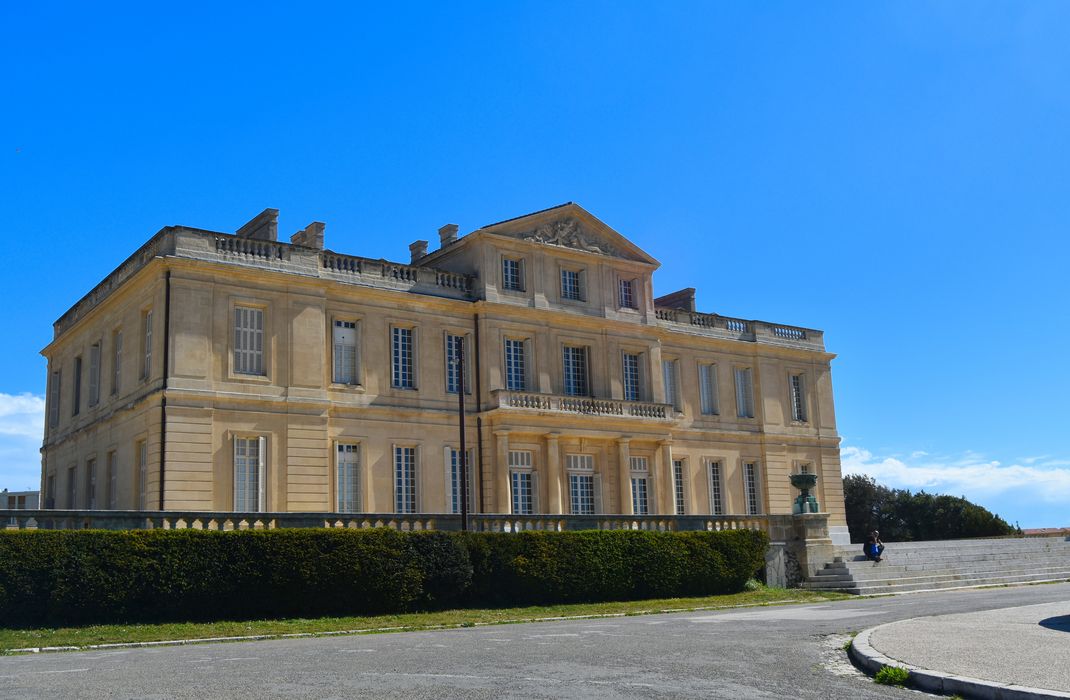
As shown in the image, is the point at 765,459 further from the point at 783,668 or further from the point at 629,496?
the point at 783,668

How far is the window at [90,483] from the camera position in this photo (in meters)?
32.3

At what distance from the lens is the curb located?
8.95m

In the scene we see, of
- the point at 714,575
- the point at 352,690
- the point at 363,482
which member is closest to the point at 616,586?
the point at 714,575

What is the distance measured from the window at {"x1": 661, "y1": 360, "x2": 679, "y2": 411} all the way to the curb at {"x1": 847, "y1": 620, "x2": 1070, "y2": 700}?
92.0 feet

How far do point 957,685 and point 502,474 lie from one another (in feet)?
77.7

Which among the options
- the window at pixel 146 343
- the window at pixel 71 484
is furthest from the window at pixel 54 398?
the window at pixel 146 343

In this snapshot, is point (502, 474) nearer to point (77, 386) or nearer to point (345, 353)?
point (345, 353)

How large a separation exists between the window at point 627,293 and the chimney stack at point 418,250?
23.3 feet

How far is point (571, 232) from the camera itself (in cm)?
3678

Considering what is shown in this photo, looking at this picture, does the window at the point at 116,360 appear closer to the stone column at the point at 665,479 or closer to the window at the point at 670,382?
the stone column at the point at 665,479

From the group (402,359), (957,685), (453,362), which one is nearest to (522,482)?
(453,362)

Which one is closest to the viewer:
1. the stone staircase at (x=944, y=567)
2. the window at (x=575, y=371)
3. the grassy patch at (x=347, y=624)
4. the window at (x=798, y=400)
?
the grassy patch at (x=347, y=624)

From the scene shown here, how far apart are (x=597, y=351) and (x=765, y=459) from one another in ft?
31.6

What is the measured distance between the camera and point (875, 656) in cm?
1165
